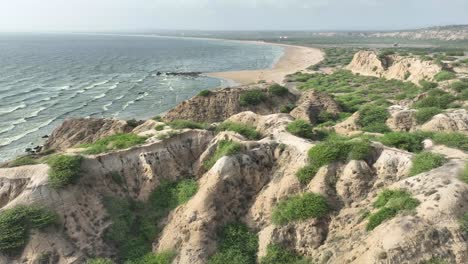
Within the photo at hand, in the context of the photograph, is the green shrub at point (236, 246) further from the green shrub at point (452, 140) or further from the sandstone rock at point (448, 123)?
the sandstone rock at point (448, 123)

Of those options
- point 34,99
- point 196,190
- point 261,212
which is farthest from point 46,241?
point 34,99

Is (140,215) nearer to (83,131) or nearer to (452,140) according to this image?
(452,140)

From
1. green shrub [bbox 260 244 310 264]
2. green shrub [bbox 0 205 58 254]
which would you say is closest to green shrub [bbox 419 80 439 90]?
green shrub [bbox 260 244 310 264]

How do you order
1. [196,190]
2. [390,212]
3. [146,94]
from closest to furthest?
1. [390,212]
2. [196,190]
3. [146,94]

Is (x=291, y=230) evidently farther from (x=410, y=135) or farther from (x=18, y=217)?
(x=18, y=217)

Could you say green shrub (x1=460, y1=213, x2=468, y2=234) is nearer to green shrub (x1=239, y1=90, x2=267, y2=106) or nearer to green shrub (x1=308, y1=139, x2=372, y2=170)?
green shrub (x1=308, y1=139, x2=372, y2=170)

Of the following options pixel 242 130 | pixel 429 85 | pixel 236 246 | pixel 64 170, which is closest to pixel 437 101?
pixel 429 85
